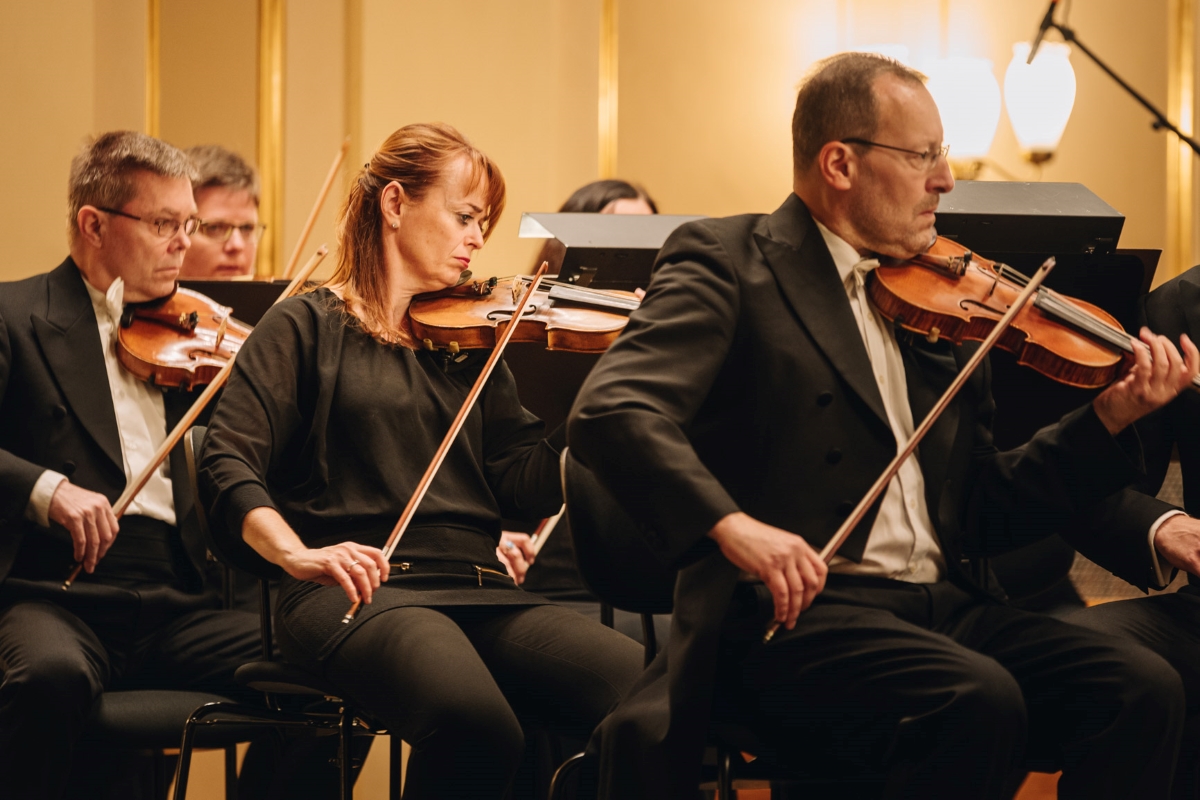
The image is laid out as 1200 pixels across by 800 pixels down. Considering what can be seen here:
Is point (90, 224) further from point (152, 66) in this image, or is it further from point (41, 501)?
point (152, 66)

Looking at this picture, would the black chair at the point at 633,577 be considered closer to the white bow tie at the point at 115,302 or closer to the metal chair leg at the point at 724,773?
the metal chair leg at the point at 724,773

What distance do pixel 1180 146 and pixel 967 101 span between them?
701mm

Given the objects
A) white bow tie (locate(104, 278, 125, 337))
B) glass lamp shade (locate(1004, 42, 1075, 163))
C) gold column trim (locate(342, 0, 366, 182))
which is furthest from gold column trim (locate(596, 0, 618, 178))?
white bow tie (locate(104, 278, 125, 337))

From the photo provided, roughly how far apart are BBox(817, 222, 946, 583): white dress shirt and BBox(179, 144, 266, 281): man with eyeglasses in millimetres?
1838

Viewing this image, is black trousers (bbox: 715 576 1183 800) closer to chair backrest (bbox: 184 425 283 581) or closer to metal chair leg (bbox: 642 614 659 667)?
metal chair leg (bbox: 642 614 659 667)

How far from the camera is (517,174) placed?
3.64m

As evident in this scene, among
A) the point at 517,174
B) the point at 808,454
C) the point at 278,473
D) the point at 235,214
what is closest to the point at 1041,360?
the point at 808,454

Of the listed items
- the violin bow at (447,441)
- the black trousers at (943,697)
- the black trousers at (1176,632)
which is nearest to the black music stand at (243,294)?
the violin bow at (447,441)

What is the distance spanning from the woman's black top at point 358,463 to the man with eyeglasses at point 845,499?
397 millimetres

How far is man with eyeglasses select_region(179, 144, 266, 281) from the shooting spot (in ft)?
9.74

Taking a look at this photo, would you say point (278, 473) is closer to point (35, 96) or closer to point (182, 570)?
point (182, 570)

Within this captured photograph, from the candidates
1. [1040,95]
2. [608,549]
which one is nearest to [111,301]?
[608,549]

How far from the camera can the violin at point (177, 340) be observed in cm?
206

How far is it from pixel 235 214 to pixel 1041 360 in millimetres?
1984
